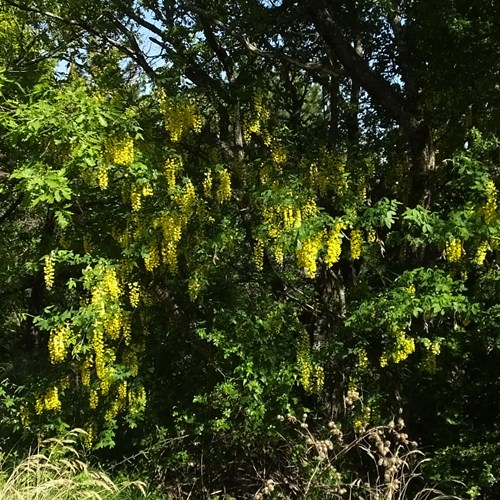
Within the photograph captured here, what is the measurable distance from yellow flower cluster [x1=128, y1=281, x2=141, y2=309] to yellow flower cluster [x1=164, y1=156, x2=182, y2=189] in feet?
2.92

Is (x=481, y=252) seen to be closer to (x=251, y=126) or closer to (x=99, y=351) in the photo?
(x=251, y=126)

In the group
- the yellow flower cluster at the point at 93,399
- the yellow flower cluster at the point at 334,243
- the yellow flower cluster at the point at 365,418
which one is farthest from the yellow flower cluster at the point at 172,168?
the yellow flower cluster at the point at 365,418

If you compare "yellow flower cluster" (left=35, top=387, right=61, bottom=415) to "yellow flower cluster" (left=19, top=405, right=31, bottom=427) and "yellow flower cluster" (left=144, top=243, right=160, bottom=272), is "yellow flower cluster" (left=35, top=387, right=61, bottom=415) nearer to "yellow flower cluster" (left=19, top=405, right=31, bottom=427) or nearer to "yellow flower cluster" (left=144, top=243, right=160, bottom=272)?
"yellow flower cluster" (left=19, top=405, right=31, bottom=427)

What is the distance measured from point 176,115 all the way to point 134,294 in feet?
4.67

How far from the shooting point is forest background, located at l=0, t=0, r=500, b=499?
179 inches

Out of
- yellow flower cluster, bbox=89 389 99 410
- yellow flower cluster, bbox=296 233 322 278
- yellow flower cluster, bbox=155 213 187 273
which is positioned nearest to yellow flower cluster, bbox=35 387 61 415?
yellow flower cluster, bbox=89 389 99 410

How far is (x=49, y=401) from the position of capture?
17.3 feet

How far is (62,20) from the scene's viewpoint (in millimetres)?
5676

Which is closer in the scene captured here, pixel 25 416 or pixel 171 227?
pixel 171 227

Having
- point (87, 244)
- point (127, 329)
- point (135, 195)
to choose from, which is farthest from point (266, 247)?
point (87, 244)

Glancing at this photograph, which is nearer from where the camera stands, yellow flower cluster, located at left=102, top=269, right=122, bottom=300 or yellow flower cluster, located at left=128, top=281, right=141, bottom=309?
yellow flower cluster, located at left=102, top=269, right=122, bottom=300

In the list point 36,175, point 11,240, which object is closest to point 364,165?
point 36,175

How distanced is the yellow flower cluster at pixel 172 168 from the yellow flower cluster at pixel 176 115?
0.19 m

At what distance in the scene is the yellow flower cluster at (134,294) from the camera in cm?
501
